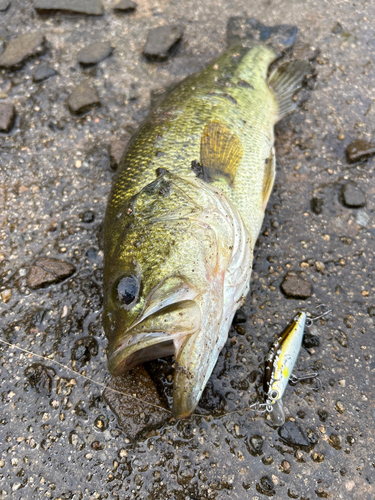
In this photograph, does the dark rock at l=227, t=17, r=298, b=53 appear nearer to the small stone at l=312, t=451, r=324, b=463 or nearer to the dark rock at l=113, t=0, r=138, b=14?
the dark rock at l=113, t=0, r=138, b=14

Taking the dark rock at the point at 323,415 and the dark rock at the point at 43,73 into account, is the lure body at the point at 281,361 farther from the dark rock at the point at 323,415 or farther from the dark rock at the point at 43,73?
the dark rock at the point at 43,73

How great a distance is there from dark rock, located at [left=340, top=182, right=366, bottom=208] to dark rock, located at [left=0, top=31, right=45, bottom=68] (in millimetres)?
4212

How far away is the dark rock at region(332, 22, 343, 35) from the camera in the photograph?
456cm

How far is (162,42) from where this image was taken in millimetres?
4484

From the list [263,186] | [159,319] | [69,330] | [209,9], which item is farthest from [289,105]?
[69,330]

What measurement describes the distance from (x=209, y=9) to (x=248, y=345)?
4.73 metres

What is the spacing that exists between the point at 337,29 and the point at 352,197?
2.70 metres

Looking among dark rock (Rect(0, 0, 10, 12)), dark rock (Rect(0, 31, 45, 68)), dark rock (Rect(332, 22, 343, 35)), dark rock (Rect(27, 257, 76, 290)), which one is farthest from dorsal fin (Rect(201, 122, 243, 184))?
dark rock (Rect(0, 0, 10, 12))

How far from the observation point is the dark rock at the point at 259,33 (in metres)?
4.44

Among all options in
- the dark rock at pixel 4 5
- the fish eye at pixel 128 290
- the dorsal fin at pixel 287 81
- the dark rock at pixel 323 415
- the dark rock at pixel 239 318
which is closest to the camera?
the fish eye at pixel 128 290

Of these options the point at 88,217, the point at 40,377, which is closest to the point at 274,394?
Answer: the point at 40,377

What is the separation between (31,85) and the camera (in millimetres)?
4309

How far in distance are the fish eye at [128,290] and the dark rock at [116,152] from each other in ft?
5.93


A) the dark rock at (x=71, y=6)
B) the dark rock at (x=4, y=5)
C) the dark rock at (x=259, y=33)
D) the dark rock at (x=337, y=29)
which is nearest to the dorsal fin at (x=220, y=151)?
the dark rock at (x=259, y=33)
